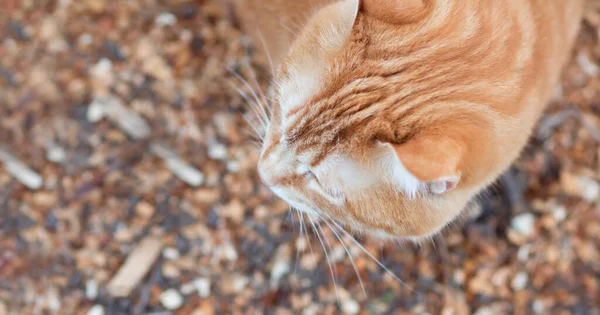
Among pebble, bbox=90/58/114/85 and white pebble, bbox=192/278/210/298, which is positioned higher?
pebble, bbox=90/58/114/85

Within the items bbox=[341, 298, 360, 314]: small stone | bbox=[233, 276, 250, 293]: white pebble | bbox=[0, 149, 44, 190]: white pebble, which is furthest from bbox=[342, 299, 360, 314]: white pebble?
bbox=[0, 149, 44, 190]: white pebble

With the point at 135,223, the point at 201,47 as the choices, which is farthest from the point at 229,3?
the point at 135,223

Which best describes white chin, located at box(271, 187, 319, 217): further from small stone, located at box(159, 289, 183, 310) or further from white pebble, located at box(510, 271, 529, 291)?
white pebble, located at box(510, 271, 529, 291)

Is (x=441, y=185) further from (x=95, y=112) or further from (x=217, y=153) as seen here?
(x=95, y=112)

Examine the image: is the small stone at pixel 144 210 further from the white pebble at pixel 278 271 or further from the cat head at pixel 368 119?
the cat head at pixel 368 119

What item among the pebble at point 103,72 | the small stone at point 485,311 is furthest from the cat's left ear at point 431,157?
the pebble at point 103,72

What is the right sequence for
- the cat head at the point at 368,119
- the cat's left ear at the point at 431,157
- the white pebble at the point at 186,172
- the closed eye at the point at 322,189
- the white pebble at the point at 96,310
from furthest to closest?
the white pebble at the point at 186,172 < the white pebble at the point at 96,310 < the closed eye at the point at 322,189 < the cat head at the point at 368,119 < the cat's left ear at the point at 431,157

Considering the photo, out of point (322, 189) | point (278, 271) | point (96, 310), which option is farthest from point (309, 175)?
point (96, 310)
